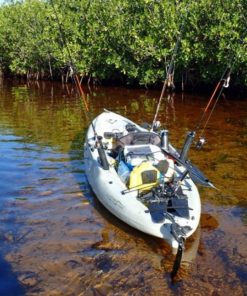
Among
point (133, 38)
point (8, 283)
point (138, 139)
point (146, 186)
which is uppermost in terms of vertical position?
point (133, 38)

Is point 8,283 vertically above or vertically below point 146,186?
below

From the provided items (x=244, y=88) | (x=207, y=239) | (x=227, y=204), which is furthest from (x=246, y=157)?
(x=244, y=88)

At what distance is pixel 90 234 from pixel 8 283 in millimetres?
2034

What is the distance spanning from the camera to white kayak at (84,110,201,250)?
7.42m

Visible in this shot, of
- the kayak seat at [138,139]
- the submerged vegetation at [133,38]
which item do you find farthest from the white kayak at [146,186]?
the submerged vegetation at [133,38]

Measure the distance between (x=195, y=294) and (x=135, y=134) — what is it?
15.7ft

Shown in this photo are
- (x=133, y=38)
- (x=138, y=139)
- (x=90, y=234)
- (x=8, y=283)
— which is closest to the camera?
(x=8, y=283)

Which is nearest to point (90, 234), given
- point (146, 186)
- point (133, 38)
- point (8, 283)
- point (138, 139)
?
point (146, 186)

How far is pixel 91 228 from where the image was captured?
838 centimetres

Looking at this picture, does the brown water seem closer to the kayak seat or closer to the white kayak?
the white kayak

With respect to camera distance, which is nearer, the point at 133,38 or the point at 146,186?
the point at 146,186

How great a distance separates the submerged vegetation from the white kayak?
6815mm

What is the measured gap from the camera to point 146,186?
817 cm

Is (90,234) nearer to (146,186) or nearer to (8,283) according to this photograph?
(146,186)
